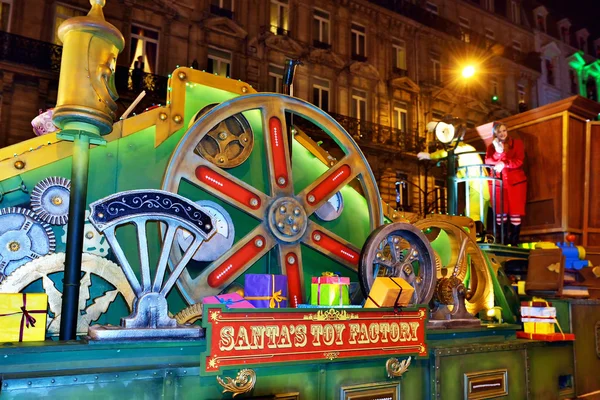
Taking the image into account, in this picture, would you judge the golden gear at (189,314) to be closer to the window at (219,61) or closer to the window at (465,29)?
the window at (219,61)

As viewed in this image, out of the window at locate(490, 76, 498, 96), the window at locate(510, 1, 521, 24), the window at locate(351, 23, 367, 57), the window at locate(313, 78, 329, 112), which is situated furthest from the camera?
the window at locate(510, 1, 521, 24)

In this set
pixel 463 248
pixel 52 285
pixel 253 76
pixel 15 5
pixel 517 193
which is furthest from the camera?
pixel 253 76

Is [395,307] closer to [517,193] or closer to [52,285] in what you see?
[52,285]

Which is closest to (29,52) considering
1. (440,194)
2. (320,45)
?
(320,45)

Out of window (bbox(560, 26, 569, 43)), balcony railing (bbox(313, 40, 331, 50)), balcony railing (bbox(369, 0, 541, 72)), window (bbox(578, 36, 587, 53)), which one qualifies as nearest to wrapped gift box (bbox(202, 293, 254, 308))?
balcony railing (bbox(313, 40, 331, 50))

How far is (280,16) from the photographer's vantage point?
19.8 meters

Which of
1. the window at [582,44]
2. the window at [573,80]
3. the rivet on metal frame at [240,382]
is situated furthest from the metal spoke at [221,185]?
the window at [582,44]

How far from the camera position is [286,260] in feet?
12.2

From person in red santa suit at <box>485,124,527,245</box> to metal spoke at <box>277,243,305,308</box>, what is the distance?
3.10 m

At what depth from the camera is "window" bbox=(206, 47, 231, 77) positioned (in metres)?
17.8

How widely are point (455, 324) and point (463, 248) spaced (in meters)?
0.87

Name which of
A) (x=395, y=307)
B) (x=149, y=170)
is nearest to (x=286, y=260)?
(x=395, y=307)

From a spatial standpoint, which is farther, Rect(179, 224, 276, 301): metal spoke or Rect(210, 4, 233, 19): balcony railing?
Rect(210, 4, 233, 19): balcony railing

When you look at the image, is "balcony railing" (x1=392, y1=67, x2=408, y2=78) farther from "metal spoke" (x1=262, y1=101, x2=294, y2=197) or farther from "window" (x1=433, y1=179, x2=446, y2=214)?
"metal spoke" (x1=262, y1=101, x2=294, y2=197)
